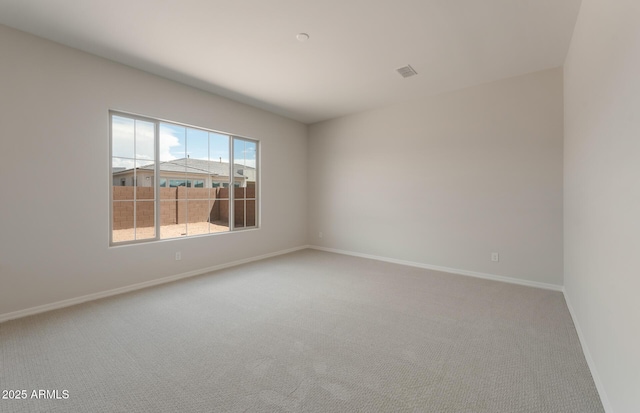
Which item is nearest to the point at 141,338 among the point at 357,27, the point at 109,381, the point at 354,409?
the point at 109,381

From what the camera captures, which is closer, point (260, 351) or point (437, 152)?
point (260, 351)

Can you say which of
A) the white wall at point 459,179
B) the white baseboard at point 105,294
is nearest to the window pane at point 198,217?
the white baseboard at point 105,294

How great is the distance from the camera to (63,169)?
287 cm

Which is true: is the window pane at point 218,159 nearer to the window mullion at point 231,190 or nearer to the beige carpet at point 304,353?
the window mullion at point 231,190

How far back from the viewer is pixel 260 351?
2.06 m

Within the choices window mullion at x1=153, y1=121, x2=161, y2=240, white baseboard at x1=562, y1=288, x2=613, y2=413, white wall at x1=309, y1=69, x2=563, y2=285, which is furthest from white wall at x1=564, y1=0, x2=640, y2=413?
window mullion at x1=153, y1=121, x2=161, y2=240

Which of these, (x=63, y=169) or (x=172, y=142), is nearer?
(x=63, y=169)

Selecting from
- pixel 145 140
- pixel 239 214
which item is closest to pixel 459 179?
pixel 239 214

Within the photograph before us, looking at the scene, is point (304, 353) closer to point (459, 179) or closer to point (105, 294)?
point (105, 294)

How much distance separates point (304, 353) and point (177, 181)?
10.3 ft

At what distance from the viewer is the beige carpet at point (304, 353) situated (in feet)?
5.16

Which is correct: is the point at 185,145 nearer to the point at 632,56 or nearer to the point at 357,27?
the point at 357,27

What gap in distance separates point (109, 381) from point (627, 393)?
9.21ft

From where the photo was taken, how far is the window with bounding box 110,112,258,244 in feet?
11.2
